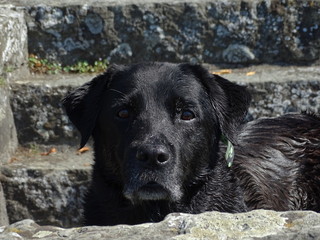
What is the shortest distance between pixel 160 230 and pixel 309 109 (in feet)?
12.3

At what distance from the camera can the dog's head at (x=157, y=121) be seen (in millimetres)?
4238

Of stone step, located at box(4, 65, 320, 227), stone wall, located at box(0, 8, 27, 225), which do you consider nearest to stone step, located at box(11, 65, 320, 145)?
stone step, located at box(4, 65, 320, 227)

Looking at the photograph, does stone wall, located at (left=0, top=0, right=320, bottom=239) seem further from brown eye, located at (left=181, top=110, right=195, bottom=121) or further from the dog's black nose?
the dog's black nose

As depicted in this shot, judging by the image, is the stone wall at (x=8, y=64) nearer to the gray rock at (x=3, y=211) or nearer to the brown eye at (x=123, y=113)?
the gray rock at (x=3, y=211)

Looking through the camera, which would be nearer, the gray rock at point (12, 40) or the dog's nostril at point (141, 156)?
the dog's nostril at point (141, 156)

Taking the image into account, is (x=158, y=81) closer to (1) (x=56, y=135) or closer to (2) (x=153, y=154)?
(2) (x=153, y=154)

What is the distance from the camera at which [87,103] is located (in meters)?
4.81

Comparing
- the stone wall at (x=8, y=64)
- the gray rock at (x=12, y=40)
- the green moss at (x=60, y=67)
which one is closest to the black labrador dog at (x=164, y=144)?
the stone wall at (x=8, y=64)

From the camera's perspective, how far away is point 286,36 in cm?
650

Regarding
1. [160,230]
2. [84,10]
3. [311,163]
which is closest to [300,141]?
[311,163]

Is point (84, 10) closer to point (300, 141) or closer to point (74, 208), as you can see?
point (74, 208)

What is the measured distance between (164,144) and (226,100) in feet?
2.65

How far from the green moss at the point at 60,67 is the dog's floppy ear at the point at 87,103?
65.2 inches

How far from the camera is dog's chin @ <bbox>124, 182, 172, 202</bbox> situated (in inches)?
168
